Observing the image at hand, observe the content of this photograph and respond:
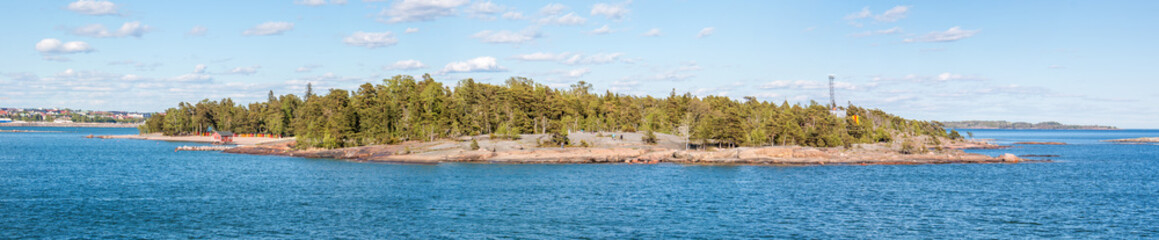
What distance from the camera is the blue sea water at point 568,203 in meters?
48.1

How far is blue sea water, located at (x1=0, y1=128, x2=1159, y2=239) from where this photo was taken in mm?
48062

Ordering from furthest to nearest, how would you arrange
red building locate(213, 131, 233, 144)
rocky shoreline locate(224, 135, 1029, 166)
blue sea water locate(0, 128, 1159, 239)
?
red building locate(213, 131, 233, 144)
rocky shoreline locate(224, 135, 1029, 166)
blue sea water locate(0, 128, 1159, 239)

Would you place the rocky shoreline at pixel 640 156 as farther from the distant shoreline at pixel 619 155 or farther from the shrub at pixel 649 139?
the shrub at pixel 649 139

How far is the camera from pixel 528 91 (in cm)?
15838

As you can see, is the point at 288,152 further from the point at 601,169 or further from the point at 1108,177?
the point at 1108,177

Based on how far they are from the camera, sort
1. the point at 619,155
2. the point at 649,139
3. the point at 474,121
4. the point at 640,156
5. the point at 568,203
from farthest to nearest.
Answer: the point at 474,121
the point at 649,139
the point at 640,156
the point at 619,155
the point at 568,203

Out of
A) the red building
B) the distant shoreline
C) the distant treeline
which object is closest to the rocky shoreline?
the distant shoreline

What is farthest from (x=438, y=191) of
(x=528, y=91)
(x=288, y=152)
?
(x=528, y=91)

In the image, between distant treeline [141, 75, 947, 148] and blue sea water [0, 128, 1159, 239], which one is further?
distant treeline [141, 75, 947, 148]

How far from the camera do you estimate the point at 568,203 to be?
61.4 meters

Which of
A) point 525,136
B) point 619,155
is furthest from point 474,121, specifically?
point 619,155

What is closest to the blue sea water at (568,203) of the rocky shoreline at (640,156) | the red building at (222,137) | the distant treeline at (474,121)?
the rocky shoreline at (640,156)

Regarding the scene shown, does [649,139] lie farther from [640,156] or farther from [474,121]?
[474,121]

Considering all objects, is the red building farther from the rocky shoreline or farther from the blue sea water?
the blue sea water
